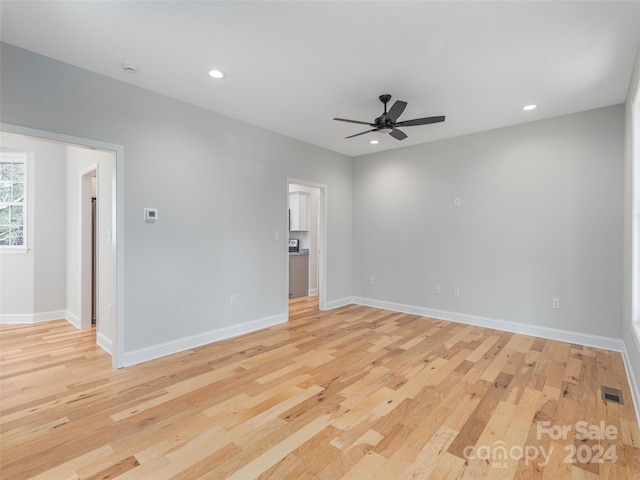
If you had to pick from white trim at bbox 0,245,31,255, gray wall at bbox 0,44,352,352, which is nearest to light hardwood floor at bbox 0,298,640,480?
gray wall at bbox 0,44,352,352

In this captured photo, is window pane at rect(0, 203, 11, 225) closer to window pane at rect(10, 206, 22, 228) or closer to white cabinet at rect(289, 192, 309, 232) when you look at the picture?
window pane at rect(10, 206, 22, 228)

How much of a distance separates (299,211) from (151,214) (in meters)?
3.81

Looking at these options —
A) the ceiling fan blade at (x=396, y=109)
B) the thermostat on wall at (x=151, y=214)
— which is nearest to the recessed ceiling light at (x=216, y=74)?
the thermostat on wall at (x=151, y=214)

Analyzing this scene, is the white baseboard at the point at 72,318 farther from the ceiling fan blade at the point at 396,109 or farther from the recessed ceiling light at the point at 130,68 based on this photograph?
the ceiling fan blade at the point at 396,109

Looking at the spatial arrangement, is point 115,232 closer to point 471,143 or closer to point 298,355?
point 298,355

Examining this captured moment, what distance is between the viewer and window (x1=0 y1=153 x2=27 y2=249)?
4.57m

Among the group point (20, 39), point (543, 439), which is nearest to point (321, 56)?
point (20, 39)

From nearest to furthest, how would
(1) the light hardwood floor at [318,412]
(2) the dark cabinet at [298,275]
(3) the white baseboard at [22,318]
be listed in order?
1. (1) the light hardwood floor at [318,412]
2. (3) the white baseboard at [22,318]
3. (2) the dark cabinet at [298,275]

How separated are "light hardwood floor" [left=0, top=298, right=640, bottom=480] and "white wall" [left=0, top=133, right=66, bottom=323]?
1.00 metres

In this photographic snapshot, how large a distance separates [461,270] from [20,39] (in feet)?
17.6

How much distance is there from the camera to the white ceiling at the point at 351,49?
2057mm

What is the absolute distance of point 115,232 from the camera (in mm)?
3027

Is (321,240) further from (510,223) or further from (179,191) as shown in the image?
(510,223)

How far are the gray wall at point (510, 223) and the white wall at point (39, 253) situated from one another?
498 cm
